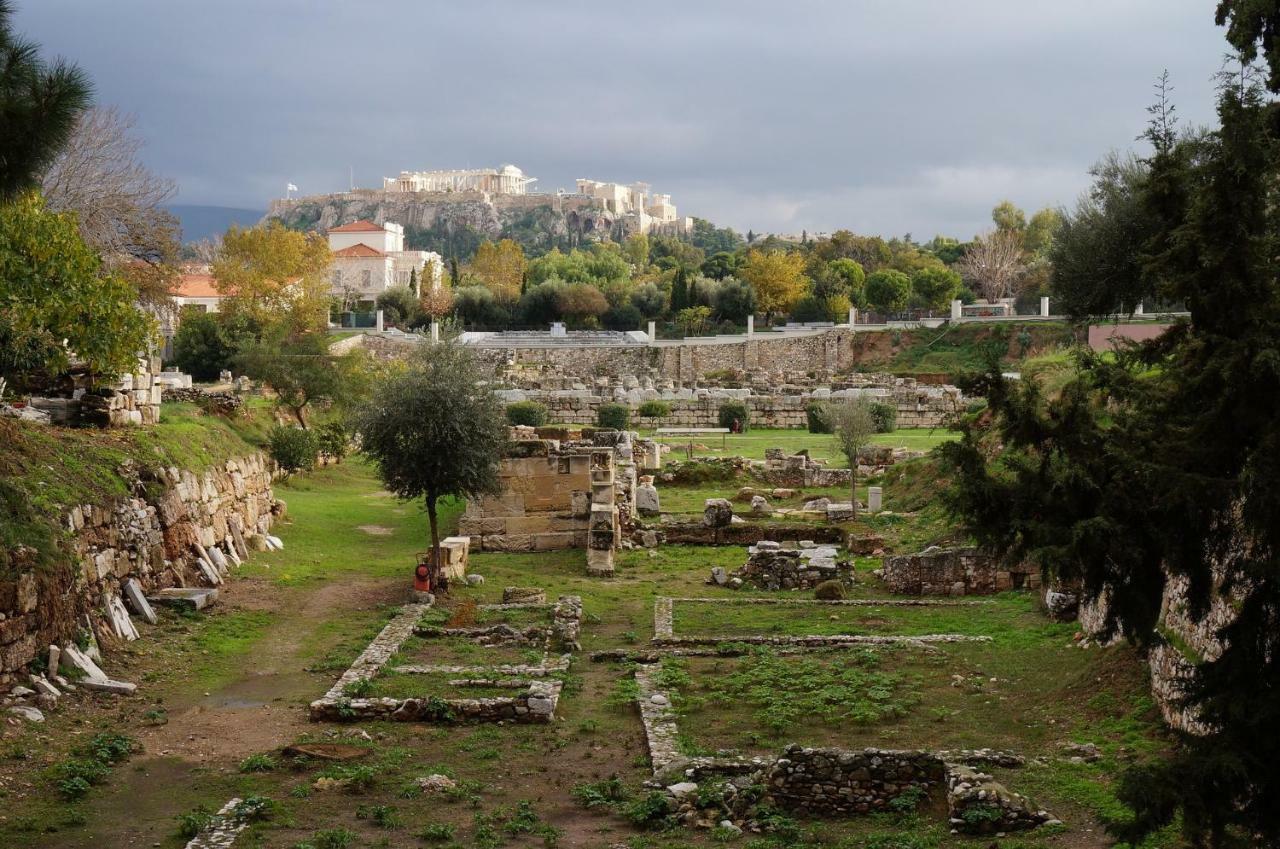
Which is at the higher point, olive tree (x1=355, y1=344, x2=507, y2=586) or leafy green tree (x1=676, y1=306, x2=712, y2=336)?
leafy green tree (x1=676, y1=306, x2=712, y2=336)

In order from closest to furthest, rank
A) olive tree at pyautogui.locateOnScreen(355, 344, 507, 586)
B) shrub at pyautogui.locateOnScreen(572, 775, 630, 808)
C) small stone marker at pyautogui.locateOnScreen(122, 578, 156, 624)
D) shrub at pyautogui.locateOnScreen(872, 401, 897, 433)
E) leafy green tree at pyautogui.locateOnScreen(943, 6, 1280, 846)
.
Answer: leafy green tree at pyautogui.locateOnScreen(943, 6, 1280, 846)
shrub at pyautogui.locateOnScreen(572, 775, 630, 808)
small stone marker at pyautogui.locateOnScreen(122, 578, 156, 624)
olive tree at pyautogui.locateOnScreen(355, 344, 507, 586)
shrub at pyautogui.locateOnScreen(872, 401, 897, 433)

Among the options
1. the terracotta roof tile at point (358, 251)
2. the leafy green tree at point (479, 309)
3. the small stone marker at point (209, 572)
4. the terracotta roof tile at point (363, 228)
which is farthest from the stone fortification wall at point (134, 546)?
the terracotta roof tile at point (363, 228)

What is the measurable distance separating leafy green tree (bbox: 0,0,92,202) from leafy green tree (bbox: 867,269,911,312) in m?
73.1

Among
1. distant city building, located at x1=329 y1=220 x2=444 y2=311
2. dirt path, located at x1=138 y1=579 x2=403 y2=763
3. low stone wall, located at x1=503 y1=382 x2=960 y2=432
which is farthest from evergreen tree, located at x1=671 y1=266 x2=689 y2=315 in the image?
dirt path, located at x1=138 y1=579 x2=403 y2=763

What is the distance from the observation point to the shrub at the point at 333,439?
32.8 meters

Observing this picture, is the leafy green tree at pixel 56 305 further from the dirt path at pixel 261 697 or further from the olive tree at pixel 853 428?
the olive tree at pixel 853 428

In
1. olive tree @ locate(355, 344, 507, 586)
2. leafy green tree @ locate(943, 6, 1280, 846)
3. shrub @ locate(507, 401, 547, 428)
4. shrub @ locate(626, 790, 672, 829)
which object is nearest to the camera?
leafy green tree @ locate(943, 6, 1280, 846)

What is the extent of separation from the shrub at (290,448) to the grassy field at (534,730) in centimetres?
960

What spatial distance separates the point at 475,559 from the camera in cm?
2238

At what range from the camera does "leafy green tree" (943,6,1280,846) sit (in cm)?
737

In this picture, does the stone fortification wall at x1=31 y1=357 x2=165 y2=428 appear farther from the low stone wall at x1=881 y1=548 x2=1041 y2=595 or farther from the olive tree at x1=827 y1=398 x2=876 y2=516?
the olive tree at x1=827 y1=398 x2=876 y2=516

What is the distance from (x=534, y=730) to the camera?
41.2 feet

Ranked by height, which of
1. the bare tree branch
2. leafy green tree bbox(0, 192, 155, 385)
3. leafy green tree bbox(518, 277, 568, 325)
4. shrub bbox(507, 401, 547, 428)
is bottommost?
shrub bbox(507, 401, 547, 428)

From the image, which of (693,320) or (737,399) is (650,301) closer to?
(693,320)
